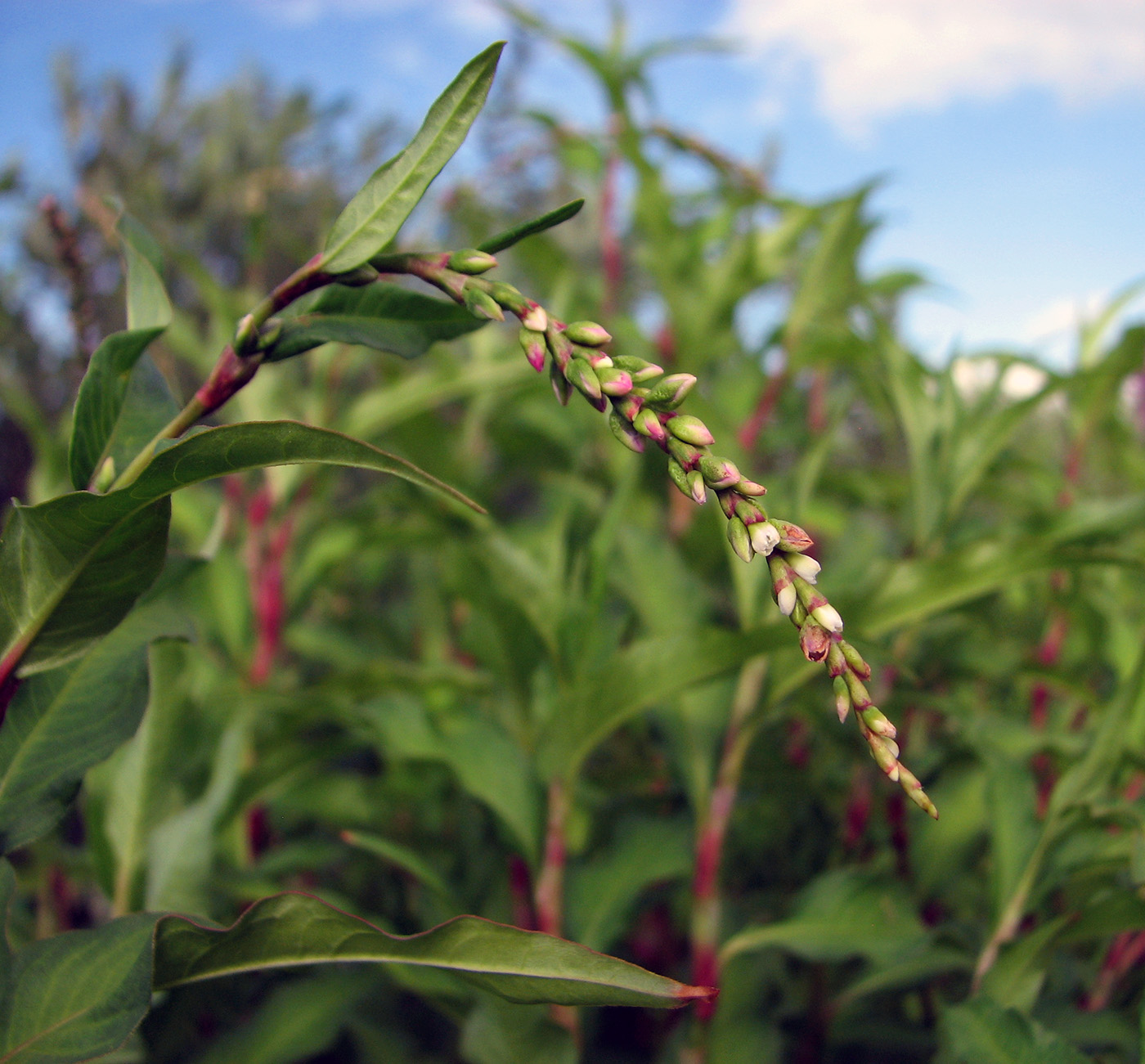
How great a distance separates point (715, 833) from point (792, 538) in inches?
31.1

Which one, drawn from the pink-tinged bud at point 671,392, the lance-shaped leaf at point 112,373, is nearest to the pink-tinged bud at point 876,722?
the pink-tinged bud at point 671,392

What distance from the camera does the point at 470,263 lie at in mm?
583

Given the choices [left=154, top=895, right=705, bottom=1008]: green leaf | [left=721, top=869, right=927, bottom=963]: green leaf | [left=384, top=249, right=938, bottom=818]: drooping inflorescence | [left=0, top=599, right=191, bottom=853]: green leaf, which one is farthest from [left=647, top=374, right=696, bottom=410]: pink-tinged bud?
[left=721, top=869, right=927, bottom=963]: green leaf

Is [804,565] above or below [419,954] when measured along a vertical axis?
above

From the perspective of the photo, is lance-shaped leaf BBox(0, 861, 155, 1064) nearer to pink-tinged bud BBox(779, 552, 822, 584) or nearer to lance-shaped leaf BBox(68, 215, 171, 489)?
lance-shaped leaf BBox(68, 215, 171, 489)

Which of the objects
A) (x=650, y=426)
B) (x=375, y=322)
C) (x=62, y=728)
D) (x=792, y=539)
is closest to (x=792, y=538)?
(x=792, y=539)

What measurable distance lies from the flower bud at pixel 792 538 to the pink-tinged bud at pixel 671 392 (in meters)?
0.07

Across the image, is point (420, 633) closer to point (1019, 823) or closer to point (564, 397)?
point (1019, 823)

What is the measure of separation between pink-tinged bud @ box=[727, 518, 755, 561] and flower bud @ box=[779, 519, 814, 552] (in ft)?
0.06

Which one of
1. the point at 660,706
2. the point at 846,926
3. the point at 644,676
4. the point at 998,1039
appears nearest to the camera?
the point at 998,1039

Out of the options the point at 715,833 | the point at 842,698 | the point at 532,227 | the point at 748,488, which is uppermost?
the point at 532,227

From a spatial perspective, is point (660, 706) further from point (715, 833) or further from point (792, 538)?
point (792, 538)

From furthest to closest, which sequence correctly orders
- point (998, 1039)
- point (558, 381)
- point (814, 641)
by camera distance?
point (998, 1039) < point (558, 381) < point (814, 641)

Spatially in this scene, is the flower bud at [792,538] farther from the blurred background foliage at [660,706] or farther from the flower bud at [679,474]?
the blurred background foliage at [660,706]
